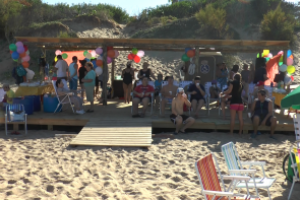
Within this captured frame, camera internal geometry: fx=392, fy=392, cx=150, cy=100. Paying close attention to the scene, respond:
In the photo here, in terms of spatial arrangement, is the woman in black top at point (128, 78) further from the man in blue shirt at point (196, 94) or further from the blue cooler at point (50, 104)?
the man in blue shirt at point (196, 94)

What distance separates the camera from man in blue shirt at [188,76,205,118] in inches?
352

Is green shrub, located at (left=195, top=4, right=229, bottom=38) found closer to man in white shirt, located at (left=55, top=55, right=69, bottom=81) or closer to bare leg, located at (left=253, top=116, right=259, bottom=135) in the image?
man in white shirt, located at (left=55, top=55, right=69, bottom=81)

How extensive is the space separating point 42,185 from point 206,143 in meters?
3.46

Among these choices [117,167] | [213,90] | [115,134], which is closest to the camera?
[117,167]

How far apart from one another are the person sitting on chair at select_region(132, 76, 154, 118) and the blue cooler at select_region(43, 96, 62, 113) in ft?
6.37

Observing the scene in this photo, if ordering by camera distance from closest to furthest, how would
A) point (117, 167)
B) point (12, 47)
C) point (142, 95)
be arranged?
point (117, 167) → point (142, 95) → point (12, 47)

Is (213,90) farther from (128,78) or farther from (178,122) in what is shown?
(128,78)

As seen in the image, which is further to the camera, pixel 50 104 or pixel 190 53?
pixel 190 53

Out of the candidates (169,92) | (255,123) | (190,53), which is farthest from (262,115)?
(190,53)

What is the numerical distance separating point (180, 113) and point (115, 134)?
1.57m

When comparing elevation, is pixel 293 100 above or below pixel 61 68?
below

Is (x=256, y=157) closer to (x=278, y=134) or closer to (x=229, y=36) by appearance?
(x=278, y=134)

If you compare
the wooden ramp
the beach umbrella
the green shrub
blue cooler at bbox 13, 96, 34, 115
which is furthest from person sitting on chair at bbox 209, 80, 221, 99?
the green shrub

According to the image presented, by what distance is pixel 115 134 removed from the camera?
306 inches
